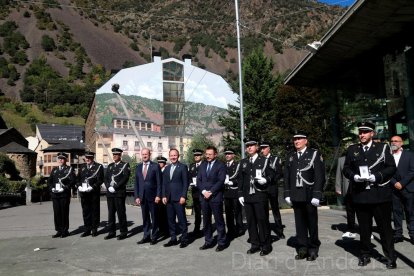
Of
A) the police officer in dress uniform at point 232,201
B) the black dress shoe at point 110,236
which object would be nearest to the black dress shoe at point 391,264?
the police officer in dress uniform at point 232,201

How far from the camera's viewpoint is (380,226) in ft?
20.6

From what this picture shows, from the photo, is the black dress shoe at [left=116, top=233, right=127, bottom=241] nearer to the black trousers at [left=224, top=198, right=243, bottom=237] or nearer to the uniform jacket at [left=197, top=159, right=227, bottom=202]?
the black trousers at [left=224, top=198, right=243, bottom=237]

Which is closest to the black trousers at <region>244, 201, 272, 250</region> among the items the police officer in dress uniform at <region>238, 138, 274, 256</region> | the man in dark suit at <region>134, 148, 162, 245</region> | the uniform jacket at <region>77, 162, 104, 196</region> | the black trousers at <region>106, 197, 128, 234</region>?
the police officer in dress uniform at <region>238, 138, 274, 256</region>

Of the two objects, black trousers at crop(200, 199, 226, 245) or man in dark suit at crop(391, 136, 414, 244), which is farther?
black trousers at crop(200, 199, 226, 245)

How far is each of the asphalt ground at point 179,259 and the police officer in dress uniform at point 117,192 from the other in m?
0.36

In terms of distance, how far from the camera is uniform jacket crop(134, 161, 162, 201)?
30.7ft

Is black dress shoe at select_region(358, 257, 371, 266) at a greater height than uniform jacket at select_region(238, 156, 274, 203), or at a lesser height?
lesser

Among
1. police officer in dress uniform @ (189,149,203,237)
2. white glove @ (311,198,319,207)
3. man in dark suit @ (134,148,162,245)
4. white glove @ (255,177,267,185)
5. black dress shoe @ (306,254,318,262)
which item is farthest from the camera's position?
police officer in dress uniform @ (189,149,203,237)

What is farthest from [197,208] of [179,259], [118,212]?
[179,259]

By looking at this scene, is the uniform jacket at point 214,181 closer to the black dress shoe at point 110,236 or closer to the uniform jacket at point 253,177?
the uniform jacket at point 253,177

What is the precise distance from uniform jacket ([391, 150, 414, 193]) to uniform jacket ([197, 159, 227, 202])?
3.36 metres

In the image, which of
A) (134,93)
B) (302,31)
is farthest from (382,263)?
(302,31)

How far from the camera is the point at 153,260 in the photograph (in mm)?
7363

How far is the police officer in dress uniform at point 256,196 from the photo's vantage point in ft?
24.6
